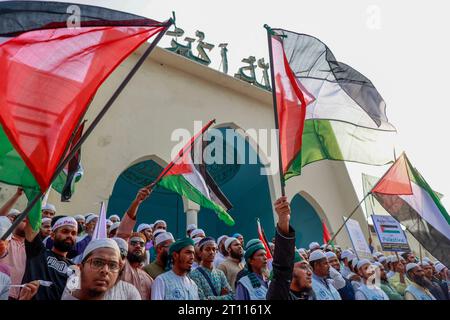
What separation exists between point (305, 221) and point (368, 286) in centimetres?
1027

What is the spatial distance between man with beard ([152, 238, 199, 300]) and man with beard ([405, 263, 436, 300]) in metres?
2.85

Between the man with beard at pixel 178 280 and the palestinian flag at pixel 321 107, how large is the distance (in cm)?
106

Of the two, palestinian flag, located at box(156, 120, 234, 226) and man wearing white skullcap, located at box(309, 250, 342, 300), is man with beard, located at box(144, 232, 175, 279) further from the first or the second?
palestinian flag, located at box(156, 120, 234, 226)

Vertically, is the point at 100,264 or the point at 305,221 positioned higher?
the point at 305,221

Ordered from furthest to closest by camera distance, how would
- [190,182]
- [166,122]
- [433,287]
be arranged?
1. [166,122]
2. [190,182]
3. [433,287]

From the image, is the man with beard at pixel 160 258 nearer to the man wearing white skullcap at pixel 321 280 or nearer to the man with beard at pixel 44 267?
the man with beard at pixel 44 267

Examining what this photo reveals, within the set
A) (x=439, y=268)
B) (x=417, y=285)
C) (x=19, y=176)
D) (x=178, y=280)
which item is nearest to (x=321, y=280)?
(x=178, y=280)

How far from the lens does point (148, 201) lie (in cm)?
1417

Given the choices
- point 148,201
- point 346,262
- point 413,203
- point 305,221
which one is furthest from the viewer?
point 305,221

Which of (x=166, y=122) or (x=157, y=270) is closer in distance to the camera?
(x=157, y=270)

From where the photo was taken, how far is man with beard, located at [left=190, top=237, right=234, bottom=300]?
377 cm

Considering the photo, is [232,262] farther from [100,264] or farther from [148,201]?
[148,201]
